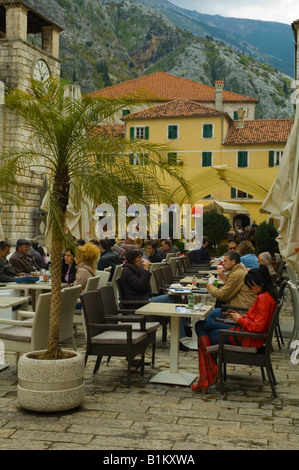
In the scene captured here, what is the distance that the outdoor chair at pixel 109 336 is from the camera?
6.74 meters

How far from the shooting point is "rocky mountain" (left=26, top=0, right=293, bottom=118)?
104 meters

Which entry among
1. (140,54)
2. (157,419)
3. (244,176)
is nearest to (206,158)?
(244,176)

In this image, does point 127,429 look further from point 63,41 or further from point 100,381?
point 63,41

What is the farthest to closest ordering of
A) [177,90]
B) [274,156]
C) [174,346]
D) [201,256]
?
[177,90]
[274,156]
[201,256]
[174,346]

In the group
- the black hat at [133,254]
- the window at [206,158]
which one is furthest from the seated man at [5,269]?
the window at [206,158]

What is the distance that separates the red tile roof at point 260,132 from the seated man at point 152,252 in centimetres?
3789

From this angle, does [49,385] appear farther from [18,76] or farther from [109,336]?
[18,76]

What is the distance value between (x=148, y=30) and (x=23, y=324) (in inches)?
5616

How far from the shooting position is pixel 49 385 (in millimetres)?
5734

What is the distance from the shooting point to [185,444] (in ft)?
15.9

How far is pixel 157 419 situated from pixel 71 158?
2.63 m

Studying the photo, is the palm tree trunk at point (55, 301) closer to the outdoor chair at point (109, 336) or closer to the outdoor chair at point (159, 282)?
the outdoor chair at point (109, 336)

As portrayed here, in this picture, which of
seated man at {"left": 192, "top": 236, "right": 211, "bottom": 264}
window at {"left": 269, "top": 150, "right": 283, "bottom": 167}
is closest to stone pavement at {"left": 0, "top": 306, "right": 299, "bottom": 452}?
seated man at {"left": 192, "top": 236, "right": 211, "bottom": 264}
